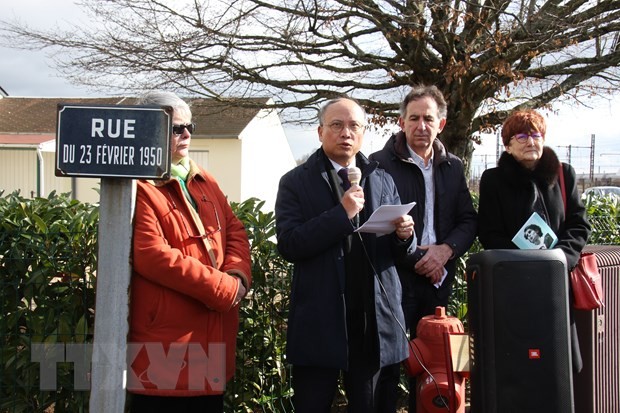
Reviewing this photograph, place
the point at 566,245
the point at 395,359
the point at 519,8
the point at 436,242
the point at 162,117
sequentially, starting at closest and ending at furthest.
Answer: the point at 162,117 < the point at 395,359 < the point at 566,245 < the point at 436,242 < the point at 519,8

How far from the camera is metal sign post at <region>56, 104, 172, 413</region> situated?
264 centimetres

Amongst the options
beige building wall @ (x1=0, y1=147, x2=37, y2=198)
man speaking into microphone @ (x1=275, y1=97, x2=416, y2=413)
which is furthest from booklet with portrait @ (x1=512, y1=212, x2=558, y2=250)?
beige building wall @ (x1=0, y1=147, x2=37, y2=198)

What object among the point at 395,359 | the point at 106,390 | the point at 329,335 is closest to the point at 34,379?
the point at 106,390

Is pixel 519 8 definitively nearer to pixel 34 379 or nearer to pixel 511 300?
pixel 511 300

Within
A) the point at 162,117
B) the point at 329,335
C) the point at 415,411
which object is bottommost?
the point at 415,411

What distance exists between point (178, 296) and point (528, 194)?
2070 mm

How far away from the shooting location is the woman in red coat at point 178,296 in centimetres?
288

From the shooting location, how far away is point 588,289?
3.53 metres

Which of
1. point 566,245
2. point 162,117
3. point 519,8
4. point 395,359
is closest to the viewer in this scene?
point 162,117

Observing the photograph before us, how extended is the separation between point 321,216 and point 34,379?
229cm

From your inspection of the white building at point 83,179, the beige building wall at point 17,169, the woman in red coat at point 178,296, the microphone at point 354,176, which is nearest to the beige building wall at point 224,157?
the white building at point 83,179

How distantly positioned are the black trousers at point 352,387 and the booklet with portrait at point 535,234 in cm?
100

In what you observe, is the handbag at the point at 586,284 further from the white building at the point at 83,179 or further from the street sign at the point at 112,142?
the white building at the point at 83,179

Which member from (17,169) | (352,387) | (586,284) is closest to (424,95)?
(586,284)
